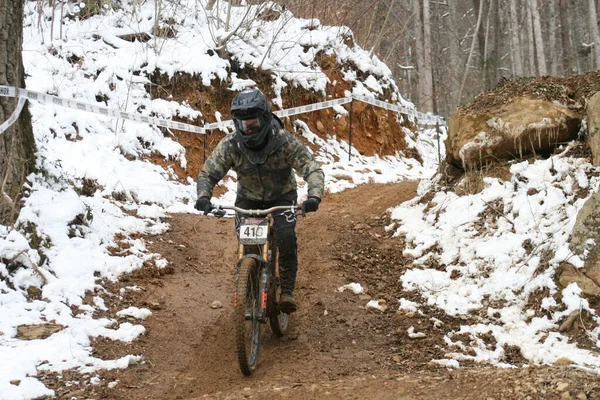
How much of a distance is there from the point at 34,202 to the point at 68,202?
474 millimetres

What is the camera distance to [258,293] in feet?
15.6

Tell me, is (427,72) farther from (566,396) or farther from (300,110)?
(566,396)

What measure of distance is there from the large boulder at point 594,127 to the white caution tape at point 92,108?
618cm

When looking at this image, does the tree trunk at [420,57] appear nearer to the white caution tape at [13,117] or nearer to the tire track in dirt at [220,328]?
the tire track in dirt at [220,328]

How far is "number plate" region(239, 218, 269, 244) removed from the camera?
471cm

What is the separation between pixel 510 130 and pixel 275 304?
4044 mm

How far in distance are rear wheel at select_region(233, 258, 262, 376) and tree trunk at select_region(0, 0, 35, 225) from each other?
274cm

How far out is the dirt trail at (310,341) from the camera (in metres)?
3.94

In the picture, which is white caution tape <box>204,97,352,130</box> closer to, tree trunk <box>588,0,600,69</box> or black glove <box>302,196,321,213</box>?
black glove <box>302,196,321,213</box>

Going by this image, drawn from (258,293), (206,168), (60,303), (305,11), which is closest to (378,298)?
(258,293)

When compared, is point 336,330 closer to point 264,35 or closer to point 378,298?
point 378,298

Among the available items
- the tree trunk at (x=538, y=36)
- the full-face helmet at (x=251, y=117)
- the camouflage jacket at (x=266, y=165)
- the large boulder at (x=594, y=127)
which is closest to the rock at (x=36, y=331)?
the camouflage jacket at (x=266, y=165)

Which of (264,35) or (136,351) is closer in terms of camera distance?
(136,351)

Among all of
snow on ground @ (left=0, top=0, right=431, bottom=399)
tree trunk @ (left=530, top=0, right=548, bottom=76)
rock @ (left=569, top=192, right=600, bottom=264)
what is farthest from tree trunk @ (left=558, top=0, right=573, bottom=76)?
rock @ (left=569, top=192, right=600, bottom=264)
